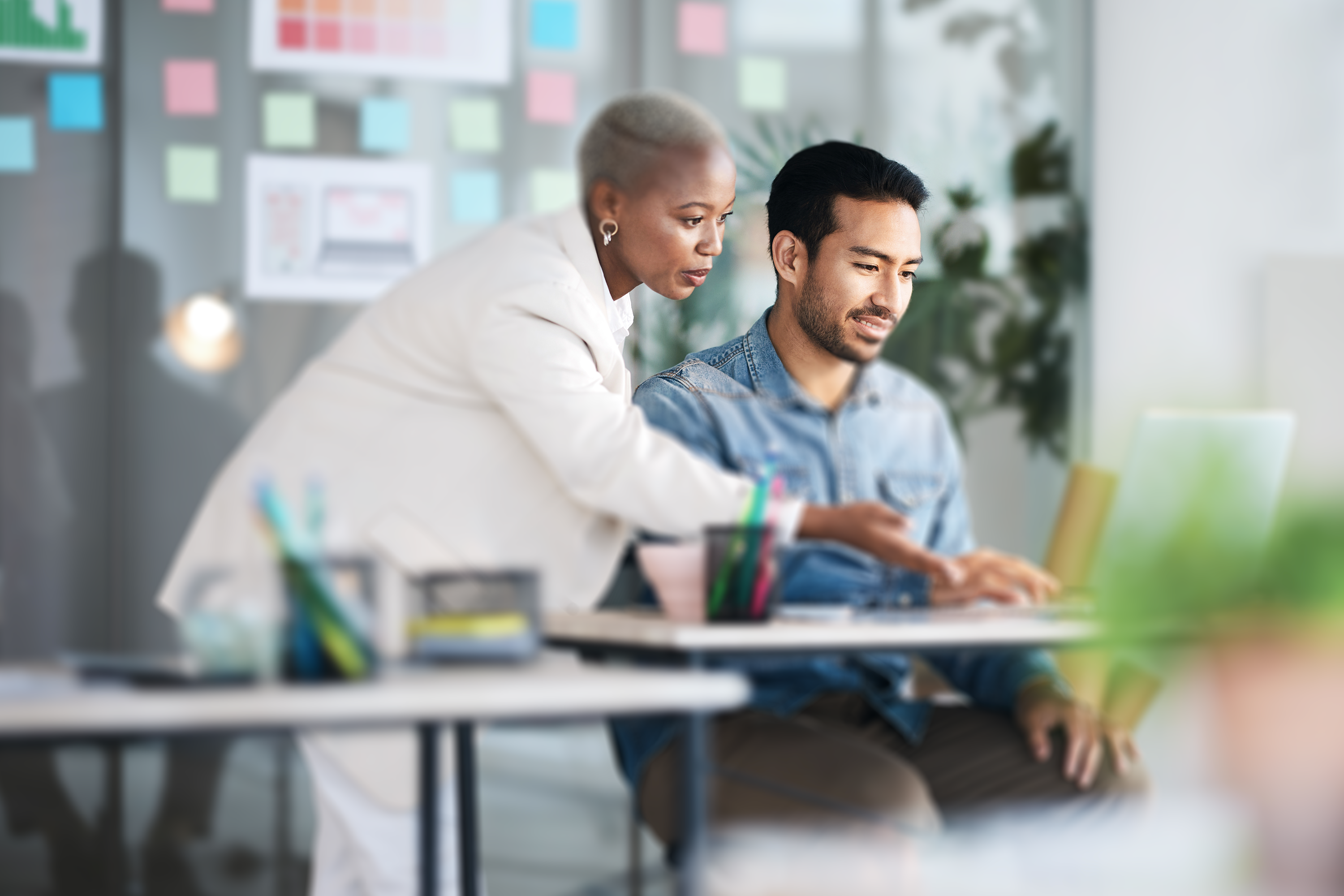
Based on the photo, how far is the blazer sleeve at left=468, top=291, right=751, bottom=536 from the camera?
1.34 meters

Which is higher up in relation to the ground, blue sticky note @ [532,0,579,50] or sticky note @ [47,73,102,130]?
blue sticky note @ [532,0,579,50]

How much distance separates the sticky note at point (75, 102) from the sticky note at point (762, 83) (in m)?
1.32

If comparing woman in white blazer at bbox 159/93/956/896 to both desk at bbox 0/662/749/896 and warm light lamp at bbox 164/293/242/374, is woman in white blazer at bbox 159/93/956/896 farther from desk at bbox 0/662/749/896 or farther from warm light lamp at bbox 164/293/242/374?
warm light lamp at bbox 164/293/242/374

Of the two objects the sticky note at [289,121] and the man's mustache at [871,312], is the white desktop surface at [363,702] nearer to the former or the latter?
the man's mustache at [871,312]

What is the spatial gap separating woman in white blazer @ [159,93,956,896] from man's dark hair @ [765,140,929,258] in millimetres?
162

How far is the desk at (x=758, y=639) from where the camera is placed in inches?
39.3

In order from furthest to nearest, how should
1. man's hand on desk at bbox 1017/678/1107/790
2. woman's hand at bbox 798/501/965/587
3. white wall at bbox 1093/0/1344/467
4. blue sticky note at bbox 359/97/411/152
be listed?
1. white wall at bbox 1093/0/1344/467
2. blue sticky note at bbox 359/97/411/152
3. man's hand on desk at bbox 1017/678/1107/790
4. woman's hand at bbox 798/501/965/587

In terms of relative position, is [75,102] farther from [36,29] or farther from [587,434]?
[587,434]

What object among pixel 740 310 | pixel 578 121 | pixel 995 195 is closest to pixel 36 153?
pixel 578 121

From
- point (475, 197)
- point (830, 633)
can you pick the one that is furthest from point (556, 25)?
point (830, 633)

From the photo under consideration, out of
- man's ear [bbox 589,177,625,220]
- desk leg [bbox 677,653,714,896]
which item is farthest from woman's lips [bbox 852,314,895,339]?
desk leg [bbox 677,653,714,896]

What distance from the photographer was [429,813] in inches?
40.1

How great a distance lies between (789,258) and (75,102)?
5.29 feet

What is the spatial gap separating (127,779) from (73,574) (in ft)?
1.36
